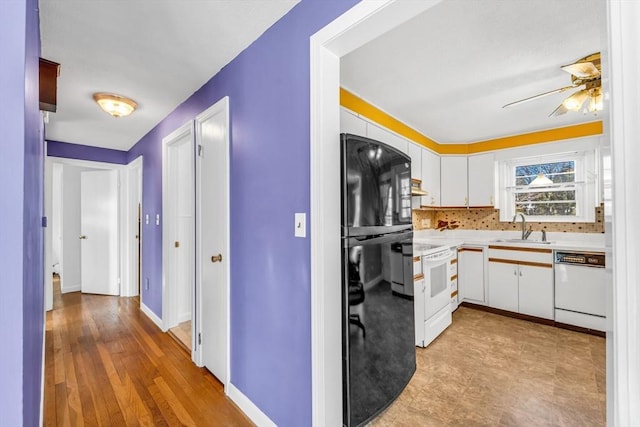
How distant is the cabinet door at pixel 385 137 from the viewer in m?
2.71

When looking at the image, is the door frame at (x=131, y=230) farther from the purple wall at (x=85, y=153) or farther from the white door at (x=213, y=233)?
the white door at (x=213, y=233)

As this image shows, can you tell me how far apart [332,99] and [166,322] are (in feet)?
9.70

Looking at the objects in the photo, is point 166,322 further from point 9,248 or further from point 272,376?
point 9,248

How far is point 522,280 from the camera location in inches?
134

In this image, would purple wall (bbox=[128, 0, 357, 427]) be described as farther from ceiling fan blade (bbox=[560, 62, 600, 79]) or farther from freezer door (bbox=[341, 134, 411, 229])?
ceiling fan blade (bbox=[560, 62, 600, 79])

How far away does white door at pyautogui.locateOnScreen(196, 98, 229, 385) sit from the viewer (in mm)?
2025

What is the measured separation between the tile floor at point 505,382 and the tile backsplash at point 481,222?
54.3 inches

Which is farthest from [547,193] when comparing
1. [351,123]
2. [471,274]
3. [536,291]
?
[351,123]

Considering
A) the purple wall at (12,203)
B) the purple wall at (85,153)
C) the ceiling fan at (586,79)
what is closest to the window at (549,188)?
the ceiling fan at (586,79)

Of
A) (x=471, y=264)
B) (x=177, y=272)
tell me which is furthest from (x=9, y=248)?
(x=471, y=264)

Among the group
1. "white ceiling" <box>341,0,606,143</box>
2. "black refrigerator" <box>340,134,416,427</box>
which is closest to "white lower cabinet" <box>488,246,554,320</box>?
"white ceiling" <box>341,0,606,143</box>

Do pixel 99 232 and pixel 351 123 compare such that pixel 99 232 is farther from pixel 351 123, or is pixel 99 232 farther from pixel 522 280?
pixel 522 280

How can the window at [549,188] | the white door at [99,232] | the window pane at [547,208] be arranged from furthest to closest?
the white door at [99,232] < the window pane at [547,208] < the window at [549,188]

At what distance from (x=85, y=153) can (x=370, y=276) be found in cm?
484
